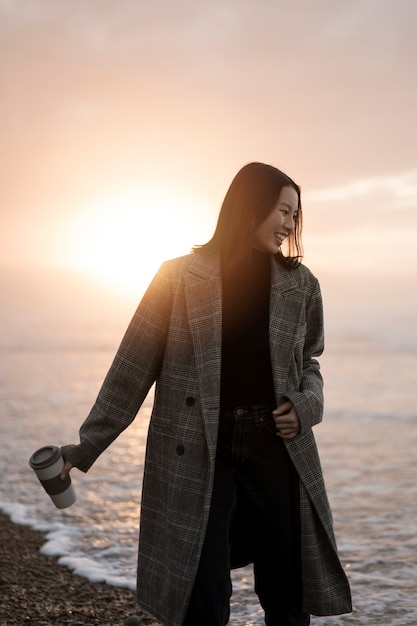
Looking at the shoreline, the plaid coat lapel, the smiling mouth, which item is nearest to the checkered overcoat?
the plaid coat lapel

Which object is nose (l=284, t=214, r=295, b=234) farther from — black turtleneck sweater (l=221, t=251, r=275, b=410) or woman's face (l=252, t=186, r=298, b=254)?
black turtleneck sweater (l=221, t=251, r=275, b=410)

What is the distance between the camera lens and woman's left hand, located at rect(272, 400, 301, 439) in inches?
105

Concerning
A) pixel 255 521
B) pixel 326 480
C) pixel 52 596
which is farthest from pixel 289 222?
pixel 326 480

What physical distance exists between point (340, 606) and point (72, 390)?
13.0 m

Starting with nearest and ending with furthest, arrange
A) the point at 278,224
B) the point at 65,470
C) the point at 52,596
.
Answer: the point at 278,224 < the point at 65,470 < the point at 52,596

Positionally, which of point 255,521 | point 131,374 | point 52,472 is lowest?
point 255,521

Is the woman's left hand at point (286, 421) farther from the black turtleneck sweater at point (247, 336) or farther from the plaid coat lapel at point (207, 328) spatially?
the plaid coat lapel at point (207, 328)

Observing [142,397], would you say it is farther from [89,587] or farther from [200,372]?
[89,587]

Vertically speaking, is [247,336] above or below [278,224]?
below

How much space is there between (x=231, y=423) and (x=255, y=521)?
1.28 ft

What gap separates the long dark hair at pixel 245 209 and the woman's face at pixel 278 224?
0.6 inches

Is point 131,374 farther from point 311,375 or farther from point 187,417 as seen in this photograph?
point 311,375

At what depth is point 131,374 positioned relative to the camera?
285cm

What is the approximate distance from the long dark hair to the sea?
7.71 feet
